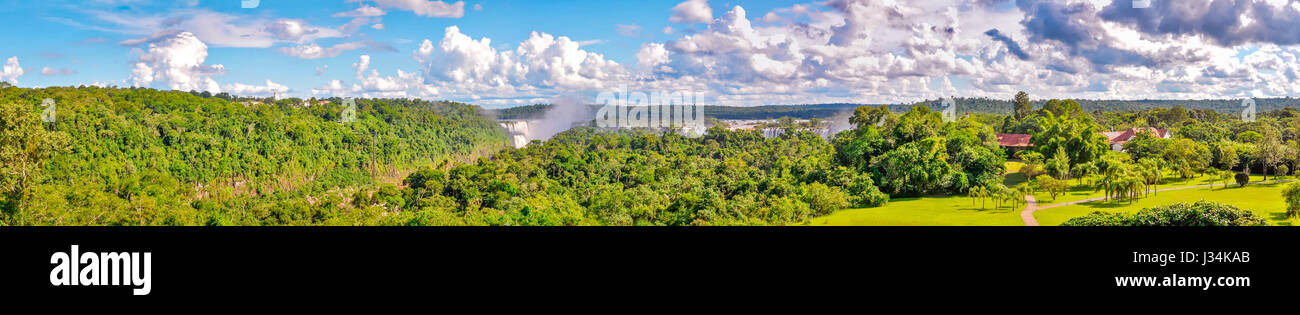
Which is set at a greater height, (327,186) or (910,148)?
(910,148)

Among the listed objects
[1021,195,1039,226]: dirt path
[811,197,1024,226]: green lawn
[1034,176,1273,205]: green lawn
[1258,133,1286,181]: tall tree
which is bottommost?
[811,197,1024,226]: green lawn

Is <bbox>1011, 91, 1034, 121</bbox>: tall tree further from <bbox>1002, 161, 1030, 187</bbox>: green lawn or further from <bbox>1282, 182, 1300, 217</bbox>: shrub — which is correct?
<bbox>1282, 182, 1300, 217</bbox>: shrub

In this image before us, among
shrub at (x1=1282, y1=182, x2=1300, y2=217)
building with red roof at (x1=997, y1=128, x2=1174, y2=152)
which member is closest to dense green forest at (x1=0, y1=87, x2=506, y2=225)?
shrub at (x1=1282, y1=182, x2=1300, y2=217)

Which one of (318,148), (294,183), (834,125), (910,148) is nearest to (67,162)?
(294,183)

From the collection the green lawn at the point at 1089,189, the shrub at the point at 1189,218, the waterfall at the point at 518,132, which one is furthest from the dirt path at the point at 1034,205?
the waterfall at the point at 518,132

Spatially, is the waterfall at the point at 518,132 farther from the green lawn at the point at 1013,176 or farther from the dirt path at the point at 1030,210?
the dirt path at the point at 1030,210

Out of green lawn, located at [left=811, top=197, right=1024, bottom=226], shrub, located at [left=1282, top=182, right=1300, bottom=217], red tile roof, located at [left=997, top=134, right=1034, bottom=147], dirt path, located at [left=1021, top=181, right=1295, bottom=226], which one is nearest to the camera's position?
shrub, located at [left=1282, top=182, right=1300, bottom=217]
